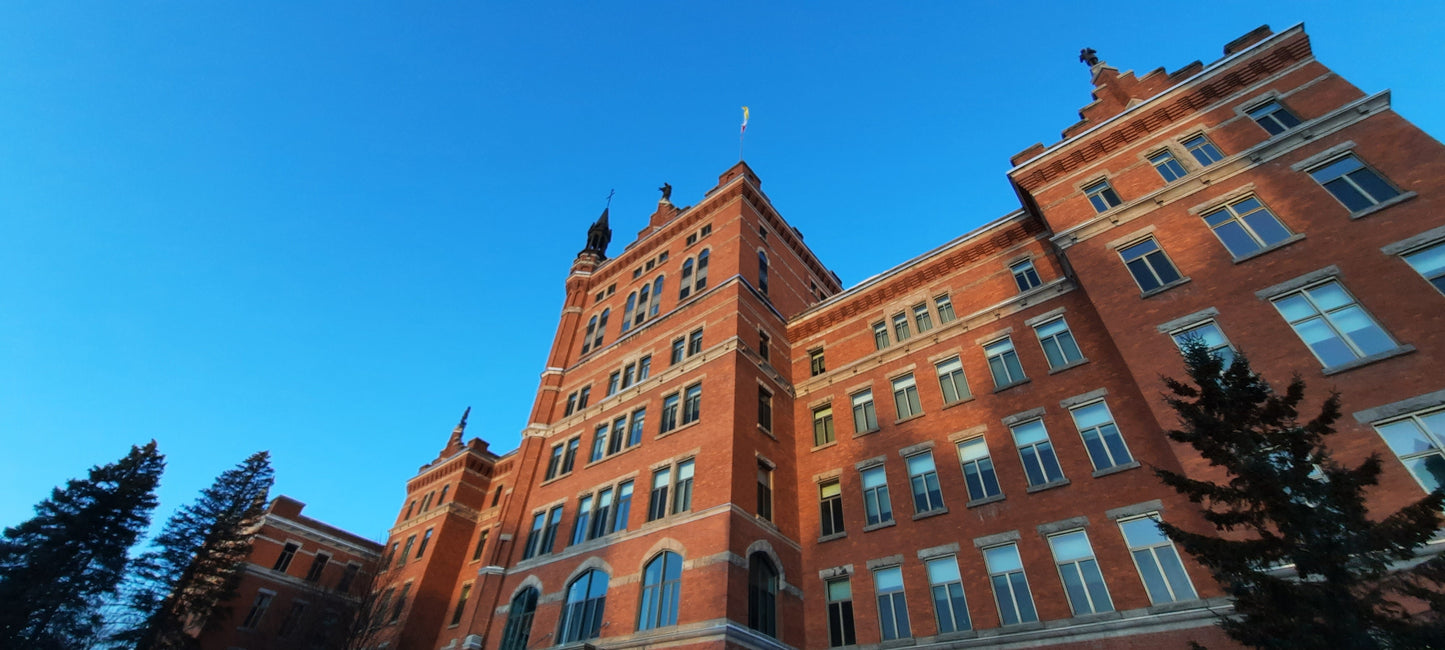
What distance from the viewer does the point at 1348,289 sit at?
15688 mm

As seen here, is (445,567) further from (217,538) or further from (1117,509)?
(1117,509)

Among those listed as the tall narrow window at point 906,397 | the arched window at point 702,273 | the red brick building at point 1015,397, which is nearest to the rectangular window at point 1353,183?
the red brick building at point 1015,397

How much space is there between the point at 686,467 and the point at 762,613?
624cm

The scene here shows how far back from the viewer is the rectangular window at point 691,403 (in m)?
26.2

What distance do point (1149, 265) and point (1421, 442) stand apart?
8.04 metres

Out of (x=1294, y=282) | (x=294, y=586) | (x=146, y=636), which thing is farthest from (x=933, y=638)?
(x=294, y=586)

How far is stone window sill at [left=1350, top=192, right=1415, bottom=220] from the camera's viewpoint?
51.8ft

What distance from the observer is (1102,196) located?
2233 cm

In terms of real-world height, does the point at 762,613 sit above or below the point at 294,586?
below

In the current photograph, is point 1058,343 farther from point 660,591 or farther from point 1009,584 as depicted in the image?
point 660,591

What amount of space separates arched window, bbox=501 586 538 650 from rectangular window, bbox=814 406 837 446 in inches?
546

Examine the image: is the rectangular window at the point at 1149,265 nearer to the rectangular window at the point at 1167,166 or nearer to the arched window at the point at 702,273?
the rectangular window at the point at 1167,166

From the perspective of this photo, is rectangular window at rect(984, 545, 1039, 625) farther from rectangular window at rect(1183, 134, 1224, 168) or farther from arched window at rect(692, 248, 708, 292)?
arched window at rect(692, 248, 708, 292)

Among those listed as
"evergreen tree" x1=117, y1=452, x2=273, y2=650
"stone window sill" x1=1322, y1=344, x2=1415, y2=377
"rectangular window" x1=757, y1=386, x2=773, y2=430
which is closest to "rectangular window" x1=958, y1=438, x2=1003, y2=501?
"rectangular window" x1=757, y1=386, x2=773, y2=430
